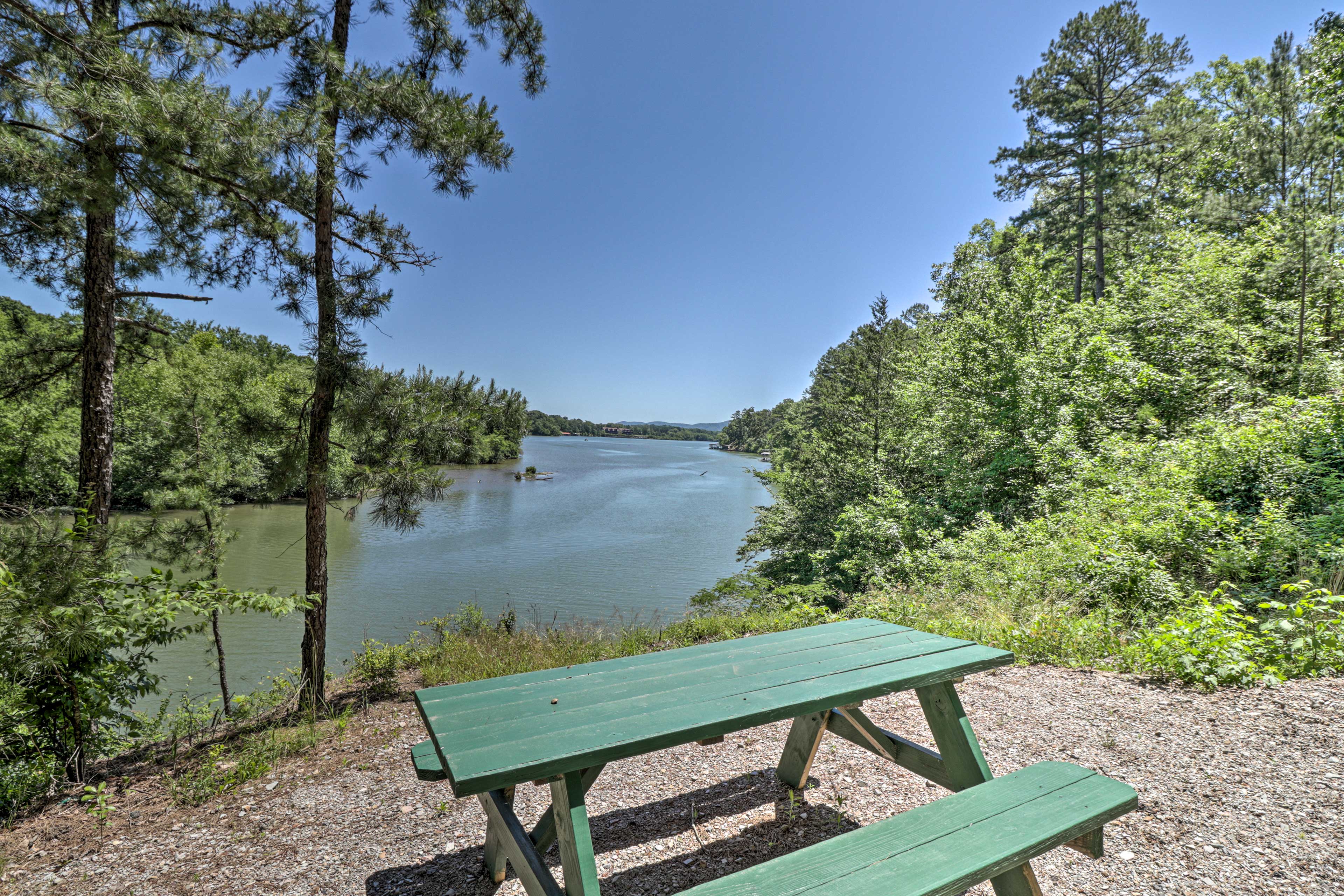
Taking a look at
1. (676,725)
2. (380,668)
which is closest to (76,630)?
(380,668)

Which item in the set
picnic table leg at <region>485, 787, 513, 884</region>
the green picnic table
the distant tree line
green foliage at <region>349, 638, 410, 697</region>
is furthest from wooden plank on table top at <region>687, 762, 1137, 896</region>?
the distant tree line

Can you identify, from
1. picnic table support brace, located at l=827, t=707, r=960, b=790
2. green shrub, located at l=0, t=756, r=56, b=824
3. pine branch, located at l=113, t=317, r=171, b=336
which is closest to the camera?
picnic table support brace, located at l=827, t=707, r=960, b=790

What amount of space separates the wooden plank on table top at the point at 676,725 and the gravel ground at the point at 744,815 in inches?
31.1

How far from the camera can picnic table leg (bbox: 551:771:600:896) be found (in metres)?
1.34

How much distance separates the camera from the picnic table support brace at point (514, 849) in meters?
1.45

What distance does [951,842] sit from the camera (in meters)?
1.43

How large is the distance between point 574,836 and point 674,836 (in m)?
0.98

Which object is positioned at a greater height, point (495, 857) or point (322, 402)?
point (322, 402)

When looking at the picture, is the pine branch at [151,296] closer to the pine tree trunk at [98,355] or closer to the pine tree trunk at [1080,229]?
the pine tree trunk at [98,355]

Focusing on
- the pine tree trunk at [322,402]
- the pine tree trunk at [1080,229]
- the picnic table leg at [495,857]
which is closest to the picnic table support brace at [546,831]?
the picnic table leg at [495,857]

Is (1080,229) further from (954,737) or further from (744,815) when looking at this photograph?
(744,815)

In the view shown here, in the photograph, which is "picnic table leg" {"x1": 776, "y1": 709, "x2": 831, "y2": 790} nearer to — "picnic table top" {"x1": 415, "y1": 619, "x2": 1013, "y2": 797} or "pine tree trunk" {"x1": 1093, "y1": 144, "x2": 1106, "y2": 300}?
"picnic table top" {"x1": 415, "y1": 619, "x2": 1013, "y2": 797}

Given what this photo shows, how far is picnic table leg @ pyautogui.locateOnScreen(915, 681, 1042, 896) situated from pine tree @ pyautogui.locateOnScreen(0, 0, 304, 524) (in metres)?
3.87

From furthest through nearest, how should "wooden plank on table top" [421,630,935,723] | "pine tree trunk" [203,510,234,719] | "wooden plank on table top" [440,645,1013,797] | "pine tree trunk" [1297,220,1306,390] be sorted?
"pine tree trunk" [1297,220,1306,390] → "pine tree trunk" [203,510,234,719] → "wooden plank on table top" [421,630,935,723] → "wooden plank on table top" [440,645,1013,797]
